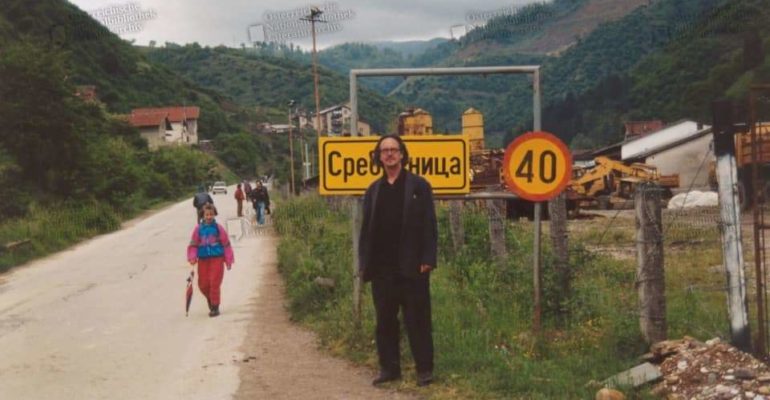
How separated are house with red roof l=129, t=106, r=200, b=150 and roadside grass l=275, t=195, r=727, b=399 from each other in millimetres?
72414

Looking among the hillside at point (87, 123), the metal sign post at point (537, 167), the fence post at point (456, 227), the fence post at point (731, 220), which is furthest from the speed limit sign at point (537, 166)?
the hillside at point (87, 123)

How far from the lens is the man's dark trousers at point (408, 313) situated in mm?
6586

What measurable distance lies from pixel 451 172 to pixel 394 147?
6.02 ft

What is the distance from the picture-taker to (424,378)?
6.53 metres

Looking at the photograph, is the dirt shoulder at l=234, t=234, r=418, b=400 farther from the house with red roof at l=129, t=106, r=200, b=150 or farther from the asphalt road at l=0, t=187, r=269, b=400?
the house with red roof at l=129, t=106, r=200, b=150

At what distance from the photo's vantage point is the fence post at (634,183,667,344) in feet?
21.7

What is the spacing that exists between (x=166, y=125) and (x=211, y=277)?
8420cm

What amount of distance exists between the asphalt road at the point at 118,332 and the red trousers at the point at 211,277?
299mm

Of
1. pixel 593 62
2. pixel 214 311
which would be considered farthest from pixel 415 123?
pixel 593 62

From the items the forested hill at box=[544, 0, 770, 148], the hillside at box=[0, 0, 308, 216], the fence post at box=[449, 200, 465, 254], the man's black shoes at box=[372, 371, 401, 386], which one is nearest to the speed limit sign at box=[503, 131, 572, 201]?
the man's black shoes at box=[372, 371, 401, 386]

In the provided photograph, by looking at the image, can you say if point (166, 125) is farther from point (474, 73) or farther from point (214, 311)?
point (474, 73)

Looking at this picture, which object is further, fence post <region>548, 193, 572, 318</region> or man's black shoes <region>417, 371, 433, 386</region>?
fence post <region>548, 193, 572, 318</region>

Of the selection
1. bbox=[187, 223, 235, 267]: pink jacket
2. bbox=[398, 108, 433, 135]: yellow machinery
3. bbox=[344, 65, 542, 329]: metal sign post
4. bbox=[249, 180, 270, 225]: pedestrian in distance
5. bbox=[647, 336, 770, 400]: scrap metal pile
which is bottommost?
bbox=[647, 336, 770, 400]: scrap metal pile

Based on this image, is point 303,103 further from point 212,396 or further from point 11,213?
point 212,396
